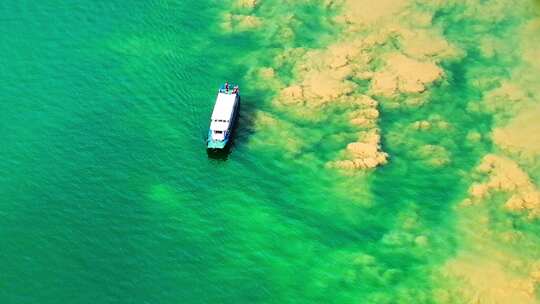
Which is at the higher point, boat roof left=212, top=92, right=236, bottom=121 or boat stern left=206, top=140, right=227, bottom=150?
boat roof left=212, top=92, right=236, bottom=121

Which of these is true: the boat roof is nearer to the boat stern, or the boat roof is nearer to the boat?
the boat

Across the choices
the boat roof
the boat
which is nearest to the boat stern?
the boat

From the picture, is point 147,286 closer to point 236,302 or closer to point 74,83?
point 236,302

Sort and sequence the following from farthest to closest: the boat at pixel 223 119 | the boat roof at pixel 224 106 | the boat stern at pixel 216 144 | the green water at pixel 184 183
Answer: the boat roof at pixel 224 106 < the boat at pixel 223 119 < the boat stern at pixel 216 144 < the green water at pixel 184 183

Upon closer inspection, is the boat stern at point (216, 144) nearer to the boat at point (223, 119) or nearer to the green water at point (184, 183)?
the boat at point (223, 119)

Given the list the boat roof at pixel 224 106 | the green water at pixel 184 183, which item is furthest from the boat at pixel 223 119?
the green water at pixel 184 183

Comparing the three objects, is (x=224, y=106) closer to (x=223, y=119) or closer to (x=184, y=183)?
(x=223, y=119)

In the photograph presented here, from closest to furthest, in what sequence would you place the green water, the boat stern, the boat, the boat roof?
the green water
the boat stern
the boat
the boat roof
